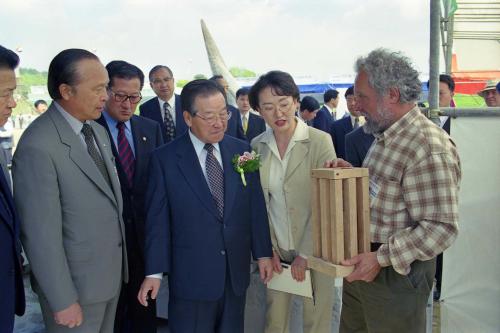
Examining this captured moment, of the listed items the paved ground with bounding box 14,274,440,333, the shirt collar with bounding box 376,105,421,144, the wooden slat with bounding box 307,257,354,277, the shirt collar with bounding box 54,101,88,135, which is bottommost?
the paved ground with bounding box 14,274,440,333

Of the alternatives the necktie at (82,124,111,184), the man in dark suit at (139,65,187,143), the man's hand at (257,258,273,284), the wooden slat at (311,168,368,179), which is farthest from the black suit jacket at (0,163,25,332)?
the man in dark suit at (139,65,187,143)

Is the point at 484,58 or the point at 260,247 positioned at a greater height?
the point at 484,58

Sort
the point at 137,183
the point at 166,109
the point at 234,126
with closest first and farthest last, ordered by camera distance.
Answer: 1. the point at 137,183
2. the point at 234,126
3. the point at 166,109

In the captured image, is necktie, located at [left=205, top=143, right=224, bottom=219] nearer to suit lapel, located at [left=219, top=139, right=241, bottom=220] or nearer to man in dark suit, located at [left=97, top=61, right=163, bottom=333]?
suit lapel, located at [left=219, top=139, right=241, bottom=220]

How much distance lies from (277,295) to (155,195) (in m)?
0.99

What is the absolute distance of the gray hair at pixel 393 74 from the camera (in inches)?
71.7

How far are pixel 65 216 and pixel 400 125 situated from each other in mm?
1487

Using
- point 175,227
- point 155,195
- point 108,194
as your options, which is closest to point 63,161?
point 108,194

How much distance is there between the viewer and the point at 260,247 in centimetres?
237

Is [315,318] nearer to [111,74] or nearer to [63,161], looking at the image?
[63,161]

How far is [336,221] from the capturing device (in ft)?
5.91

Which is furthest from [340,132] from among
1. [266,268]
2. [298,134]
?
[266,268]

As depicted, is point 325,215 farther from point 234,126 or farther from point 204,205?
point 234,126

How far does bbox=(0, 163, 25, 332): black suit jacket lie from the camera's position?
5.67 feet
